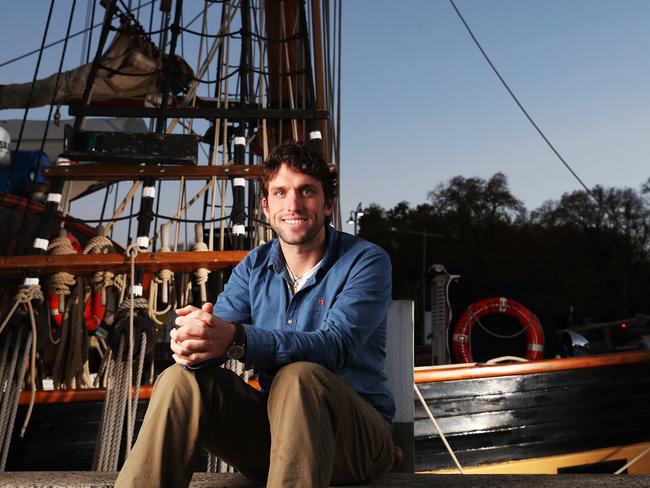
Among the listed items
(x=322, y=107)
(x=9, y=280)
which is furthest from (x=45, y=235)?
(x=322, y=107)

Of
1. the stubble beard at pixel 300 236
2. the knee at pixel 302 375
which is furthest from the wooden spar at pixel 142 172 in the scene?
the knee at pixel 302 375

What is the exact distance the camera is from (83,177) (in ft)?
16.1

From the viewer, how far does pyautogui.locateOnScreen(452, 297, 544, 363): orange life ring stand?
596 centimetres

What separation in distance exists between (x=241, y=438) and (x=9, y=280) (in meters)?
3.23

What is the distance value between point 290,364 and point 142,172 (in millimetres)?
3426

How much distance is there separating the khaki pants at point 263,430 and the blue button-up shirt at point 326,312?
0.10 metres

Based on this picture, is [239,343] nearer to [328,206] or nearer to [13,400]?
[328,206]

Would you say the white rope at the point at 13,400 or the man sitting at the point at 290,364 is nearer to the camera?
the man sitting at the point at 290,364

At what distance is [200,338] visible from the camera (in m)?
1.86

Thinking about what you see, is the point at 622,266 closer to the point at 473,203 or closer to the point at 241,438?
the point at 473,203

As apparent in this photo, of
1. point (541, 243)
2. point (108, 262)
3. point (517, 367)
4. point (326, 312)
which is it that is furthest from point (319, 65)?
point (541, 243)

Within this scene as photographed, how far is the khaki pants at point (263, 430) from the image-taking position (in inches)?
68.3

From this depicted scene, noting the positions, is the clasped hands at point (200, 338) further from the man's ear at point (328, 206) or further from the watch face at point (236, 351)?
the man's ear at point (328, 206)

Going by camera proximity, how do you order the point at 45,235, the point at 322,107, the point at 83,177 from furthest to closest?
the point at 322,107 → the point at 83,177 → the point at 45,235
